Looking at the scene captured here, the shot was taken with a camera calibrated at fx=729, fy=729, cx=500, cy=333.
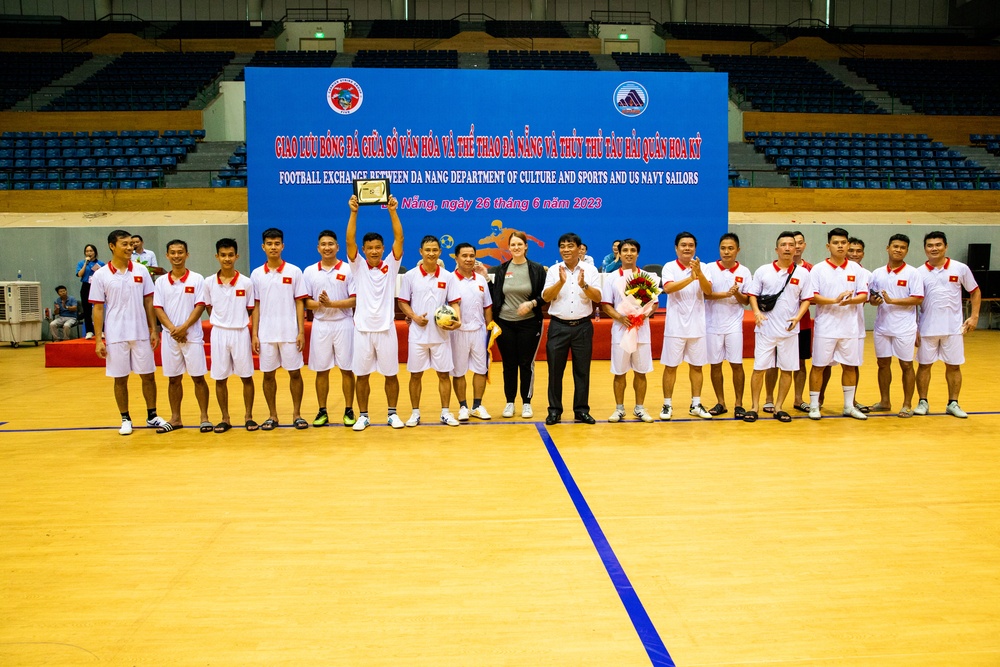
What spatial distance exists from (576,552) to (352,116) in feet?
30.5

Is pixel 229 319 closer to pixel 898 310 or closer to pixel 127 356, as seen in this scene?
pixel 127 356

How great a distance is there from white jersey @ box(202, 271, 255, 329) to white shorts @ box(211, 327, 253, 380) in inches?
2.3

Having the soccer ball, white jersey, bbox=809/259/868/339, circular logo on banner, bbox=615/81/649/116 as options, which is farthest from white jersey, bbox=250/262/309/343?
circular logo on banner, bbox=615/81/649/116

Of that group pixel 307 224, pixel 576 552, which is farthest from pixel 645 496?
pixel 307 224

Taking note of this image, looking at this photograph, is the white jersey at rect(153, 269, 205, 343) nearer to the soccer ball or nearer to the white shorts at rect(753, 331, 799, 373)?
the soccer ball

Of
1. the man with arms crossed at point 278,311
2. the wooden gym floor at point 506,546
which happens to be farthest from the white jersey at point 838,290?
the man with arms crossed at point 278,311

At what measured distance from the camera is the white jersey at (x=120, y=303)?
19.9 ft

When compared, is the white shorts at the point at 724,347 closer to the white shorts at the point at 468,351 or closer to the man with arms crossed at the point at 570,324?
the man with arms crossed at the point at 570,324

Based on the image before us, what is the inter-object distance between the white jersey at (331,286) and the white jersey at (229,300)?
1.68 ft

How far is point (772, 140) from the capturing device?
1772cm

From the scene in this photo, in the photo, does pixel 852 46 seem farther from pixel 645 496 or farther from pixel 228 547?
pixel 228 547

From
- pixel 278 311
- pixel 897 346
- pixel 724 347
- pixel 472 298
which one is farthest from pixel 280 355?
pixel 897 346

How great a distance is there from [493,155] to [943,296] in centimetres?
703

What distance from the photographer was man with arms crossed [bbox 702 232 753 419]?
254 inches
